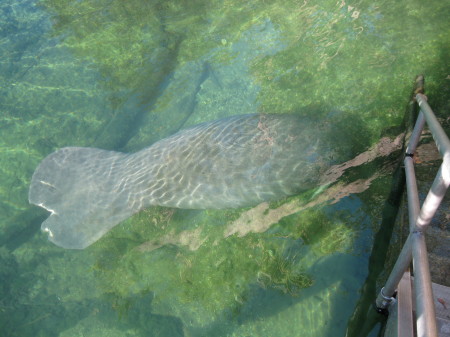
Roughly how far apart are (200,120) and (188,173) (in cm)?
243

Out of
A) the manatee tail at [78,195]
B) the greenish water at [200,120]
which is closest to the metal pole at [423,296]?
the greenish water at [200,120]

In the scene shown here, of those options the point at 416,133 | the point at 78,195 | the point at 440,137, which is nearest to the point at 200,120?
the point at 78,195

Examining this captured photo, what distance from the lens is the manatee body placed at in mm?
4617

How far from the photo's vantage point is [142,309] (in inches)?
181

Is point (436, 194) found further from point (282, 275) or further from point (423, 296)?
point (282, 275)

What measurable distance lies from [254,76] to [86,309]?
209 inches

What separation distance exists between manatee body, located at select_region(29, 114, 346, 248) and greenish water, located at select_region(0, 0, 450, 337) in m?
0.28

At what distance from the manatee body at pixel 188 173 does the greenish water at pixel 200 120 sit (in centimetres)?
28

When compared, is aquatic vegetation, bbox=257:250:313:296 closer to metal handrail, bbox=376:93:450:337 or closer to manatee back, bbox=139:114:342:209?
manatee back, bbox=139:114:342:209

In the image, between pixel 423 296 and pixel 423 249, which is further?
pixel 423 249

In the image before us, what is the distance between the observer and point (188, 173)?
16.3 feet

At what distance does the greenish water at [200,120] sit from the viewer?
4.12 meters

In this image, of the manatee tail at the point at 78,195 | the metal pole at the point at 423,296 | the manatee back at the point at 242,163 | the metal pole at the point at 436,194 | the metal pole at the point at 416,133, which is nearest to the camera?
the metal pole at the point at 423,296

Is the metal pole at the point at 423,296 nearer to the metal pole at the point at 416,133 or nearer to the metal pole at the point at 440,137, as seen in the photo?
the metal pole at the point at 440,137
